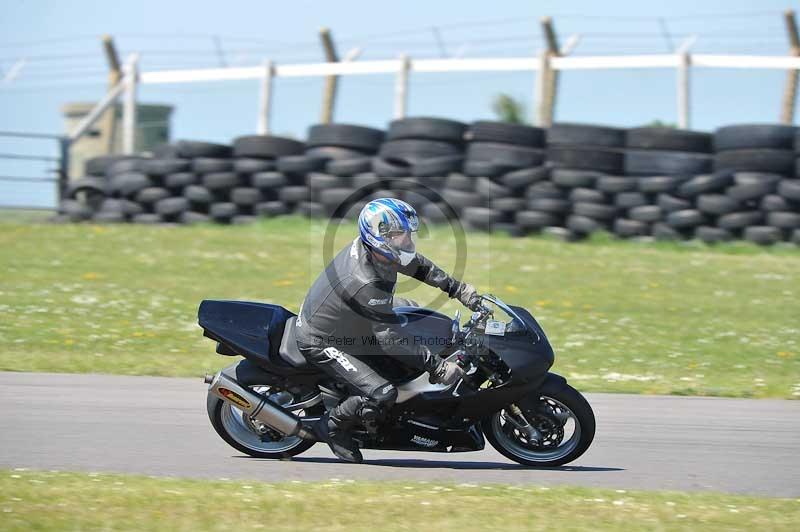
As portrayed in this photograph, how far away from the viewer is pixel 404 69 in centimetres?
1958

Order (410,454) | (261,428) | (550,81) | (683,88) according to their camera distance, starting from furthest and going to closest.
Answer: (550,81)
(683,88)
(410,454)
(261,428)

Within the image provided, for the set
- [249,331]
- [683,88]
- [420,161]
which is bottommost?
[249,331]

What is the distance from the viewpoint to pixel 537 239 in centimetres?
1686

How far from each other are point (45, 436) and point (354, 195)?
10.6 meters

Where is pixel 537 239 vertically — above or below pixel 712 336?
above

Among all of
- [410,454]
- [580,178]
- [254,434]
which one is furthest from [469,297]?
[580,178]

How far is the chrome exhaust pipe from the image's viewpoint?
6418 mm

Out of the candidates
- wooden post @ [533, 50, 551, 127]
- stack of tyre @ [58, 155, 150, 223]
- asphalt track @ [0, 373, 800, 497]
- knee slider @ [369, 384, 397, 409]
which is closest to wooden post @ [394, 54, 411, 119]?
wooden post @ [533, 50, 551, 127]

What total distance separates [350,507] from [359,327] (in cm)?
136

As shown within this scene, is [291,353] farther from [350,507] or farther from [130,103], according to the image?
[130,103]

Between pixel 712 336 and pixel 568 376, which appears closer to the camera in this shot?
pixel 568 376

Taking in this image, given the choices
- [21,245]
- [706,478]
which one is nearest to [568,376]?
[706,478]

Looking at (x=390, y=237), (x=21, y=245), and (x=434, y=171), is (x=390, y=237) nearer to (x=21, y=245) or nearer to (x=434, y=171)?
(x=434, y=171)

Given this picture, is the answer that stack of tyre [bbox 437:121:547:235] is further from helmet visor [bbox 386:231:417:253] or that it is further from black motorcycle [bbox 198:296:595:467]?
helmet visor [bbox 386:231:417:253]
